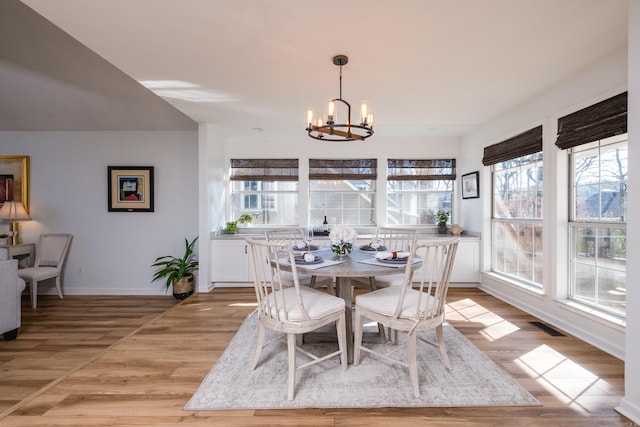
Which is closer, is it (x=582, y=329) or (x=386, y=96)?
(x=582, y=329)

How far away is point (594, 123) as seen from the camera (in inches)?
93.0

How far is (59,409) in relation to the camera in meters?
1.67

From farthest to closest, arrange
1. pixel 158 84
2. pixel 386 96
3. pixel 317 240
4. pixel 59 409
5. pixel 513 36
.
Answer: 1. pixel 317 240
2. pixel 386 96
3. pixel 158 84
4. pixel 513 36
5. pixel 59 409

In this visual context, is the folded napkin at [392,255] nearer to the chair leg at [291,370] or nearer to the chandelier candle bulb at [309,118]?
the chair leg at [291,370]

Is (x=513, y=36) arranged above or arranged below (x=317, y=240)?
above

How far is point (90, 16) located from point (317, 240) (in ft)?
10.7

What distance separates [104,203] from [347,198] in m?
3.85

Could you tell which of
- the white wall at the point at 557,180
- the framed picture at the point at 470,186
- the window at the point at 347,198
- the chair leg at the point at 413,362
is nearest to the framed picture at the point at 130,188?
the window at the point at 347,198

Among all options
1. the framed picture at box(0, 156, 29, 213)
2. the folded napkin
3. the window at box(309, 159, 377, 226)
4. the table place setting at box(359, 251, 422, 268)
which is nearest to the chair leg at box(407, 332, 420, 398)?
the table place setting at box(359, 251, 422, 268)

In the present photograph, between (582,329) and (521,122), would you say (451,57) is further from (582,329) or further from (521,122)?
(582,329)

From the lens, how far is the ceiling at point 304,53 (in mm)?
1753

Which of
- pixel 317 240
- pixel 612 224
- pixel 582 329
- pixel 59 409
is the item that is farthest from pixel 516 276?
pixel 59 409

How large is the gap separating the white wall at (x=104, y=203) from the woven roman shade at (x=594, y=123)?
4.61 meters

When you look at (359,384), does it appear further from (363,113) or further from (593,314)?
(593,314)
